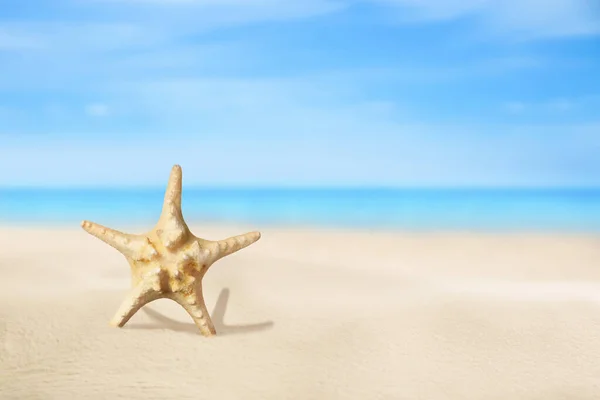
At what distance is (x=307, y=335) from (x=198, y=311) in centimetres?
64

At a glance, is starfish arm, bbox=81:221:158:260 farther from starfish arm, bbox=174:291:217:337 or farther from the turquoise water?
the turquoise water

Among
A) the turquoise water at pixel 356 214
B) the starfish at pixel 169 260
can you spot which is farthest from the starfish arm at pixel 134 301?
the turquoise water at pixel 356 214

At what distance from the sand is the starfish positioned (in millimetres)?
170

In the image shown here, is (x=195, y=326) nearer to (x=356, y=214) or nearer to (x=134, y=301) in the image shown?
(x=134, y=301)

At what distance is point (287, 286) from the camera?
5.25m

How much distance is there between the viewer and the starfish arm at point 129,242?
365 cm

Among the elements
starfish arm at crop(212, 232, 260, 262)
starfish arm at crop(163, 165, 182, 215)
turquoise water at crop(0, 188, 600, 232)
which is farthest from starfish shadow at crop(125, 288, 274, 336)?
turquoise water at crop(0, 188, 600, 232)

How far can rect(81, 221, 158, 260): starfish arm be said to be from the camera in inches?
144

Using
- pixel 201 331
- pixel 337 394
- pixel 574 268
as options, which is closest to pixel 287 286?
pixel 201 331

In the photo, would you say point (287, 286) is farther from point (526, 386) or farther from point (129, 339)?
point (526, 386)

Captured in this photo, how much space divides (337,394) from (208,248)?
1.25m

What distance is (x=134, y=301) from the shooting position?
3672 millimetres

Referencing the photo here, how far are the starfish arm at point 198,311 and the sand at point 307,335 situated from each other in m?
0.07

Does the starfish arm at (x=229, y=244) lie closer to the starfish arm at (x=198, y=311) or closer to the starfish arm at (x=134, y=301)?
the starfish arm at (x=198, y=311)
